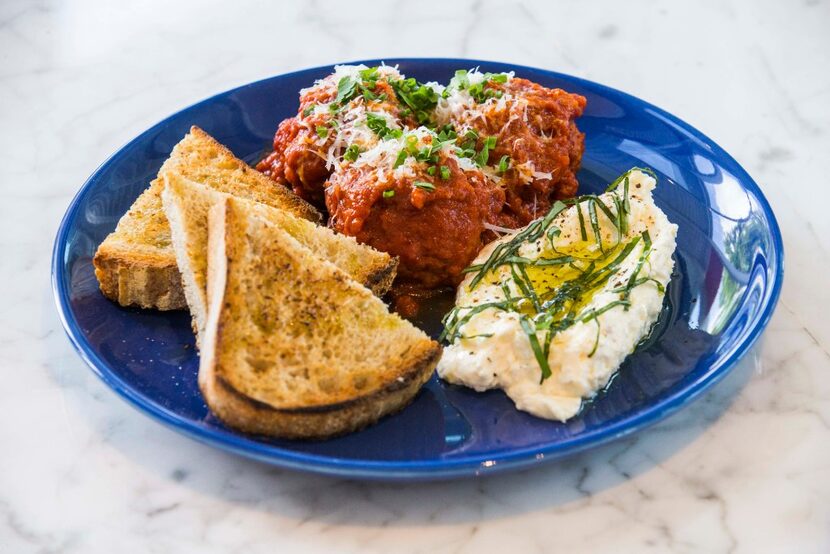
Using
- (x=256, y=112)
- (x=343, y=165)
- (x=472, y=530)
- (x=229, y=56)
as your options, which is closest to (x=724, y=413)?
(x=472, y=530)

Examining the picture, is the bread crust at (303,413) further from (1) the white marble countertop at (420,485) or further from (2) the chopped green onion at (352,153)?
(2) the chopped green onion at (352,153)

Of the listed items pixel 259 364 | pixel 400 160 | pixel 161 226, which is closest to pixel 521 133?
pixel 400 160

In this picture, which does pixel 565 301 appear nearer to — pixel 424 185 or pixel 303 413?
pixel 424 185

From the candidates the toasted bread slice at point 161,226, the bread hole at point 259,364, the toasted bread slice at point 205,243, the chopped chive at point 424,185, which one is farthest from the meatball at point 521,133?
the bread hole at point 259,364

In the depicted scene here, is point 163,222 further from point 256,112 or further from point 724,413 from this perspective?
point 724,413

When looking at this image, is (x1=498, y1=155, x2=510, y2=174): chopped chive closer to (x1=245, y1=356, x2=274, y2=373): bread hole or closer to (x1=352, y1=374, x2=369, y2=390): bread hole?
(x1=352, y1=374, x2=369, y2=390): bread hole

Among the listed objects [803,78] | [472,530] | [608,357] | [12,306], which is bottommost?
[12,306]

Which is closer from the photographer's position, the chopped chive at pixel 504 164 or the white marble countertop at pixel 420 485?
the white marble countertop at pixel 420 485
